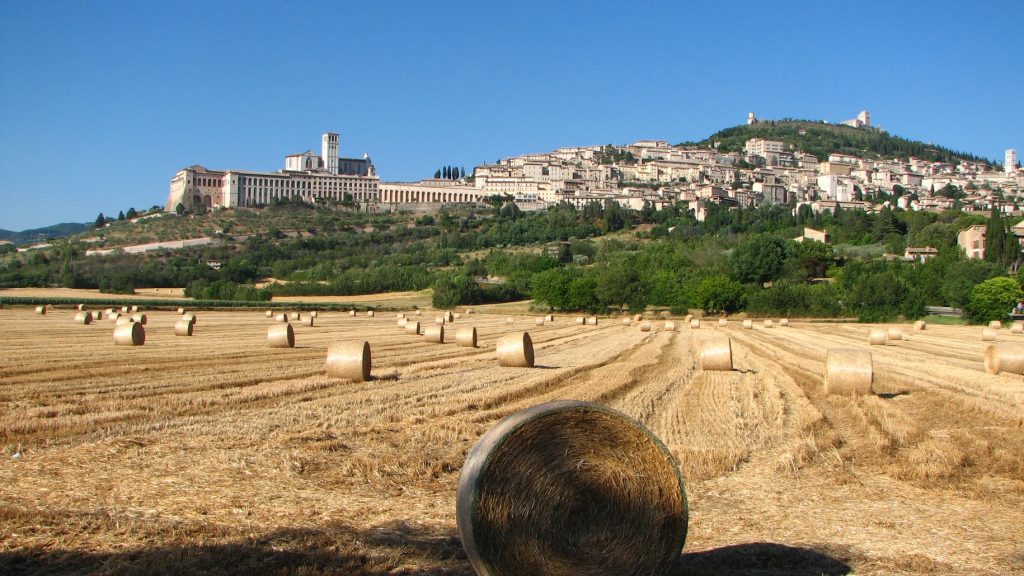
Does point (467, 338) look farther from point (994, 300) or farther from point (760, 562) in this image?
point (994, 300)

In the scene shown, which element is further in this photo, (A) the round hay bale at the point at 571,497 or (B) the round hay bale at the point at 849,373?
(B) the round hay bale at the point at 849,373

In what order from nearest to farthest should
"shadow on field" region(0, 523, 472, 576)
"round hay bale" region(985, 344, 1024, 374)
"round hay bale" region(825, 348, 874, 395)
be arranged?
"shadow on field" region(0, 523, 472, 576) → "round hay bale" region(825, 348, 874, 395) → "round hay bale" region(985, 344, 1024, 374)

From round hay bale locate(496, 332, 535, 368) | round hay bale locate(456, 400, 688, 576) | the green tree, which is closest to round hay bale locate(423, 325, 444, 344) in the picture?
round hay bale locate(496, 332, 535, 368)

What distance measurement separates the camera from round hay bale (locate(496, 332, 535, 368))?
61.3ft

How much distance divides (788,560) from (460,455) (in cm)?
373

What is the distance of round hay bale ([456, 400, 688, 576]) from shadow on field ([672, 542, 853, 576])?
0.47m

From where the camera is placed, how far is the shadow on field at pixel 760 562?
6055 millimetres

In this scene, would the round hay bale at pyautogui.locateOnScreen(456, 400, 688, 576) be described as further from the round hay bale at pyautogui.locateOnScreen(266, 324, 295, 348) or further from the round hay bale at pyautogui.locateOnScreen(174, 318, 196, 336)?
the round hay bale at pyautogui.locateOnScreen(174, 318, 196, 336)

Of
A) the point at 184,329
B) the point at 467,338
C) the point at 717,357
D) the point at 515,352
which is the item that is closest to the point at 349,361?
the point at 515,352

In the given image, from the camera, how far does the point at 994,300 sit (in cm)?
5147

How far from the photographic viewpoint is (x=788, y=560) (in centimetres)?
631

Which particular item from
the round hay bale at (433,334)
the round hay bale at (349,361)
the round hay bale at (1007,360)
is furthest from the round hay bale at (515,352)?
the round hay bale at (1007,360)

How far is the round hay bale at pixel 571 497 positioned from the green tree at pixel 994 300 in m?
51.8

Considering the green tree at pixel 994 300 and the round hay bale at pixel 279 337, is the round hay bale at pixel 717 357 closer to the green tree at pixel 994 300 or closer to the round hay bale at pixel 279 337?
the round hay bale at pixel 279 337
